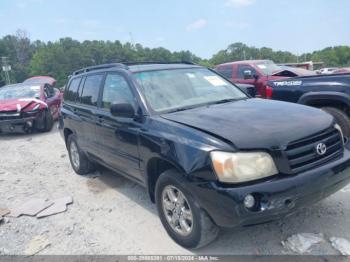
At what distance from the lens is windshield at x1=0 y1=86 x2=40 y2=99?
427 inches

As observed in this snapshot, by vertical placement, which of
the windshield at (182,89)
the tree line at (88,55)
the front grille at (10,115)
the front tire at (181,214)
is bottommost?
the front tire at (181,214)

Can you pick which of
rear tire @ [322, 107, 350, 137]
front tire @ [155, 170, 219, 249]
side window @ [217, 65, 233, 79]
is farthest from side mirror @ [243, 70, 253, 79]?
front tire @ [155, 170, 219, 249]

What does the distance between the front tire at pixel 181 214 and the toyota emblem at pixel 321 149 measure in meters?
A: 1.11

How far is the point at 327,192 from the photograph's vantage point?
3023 millimetres

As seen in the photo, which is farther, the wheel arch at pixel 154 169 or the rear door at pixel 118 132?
the rear door at pixel 118 132

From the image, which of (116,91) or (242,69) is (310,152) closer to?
(116,91)

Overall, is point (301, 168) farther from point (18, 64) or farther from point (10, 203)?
point (18, 64)

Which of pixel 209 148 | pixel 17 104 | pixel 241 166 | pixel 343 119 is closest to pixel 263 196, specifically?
pixel 241 166

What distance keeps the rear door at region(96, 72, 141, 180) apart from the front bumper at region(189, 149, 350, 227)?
1116mm

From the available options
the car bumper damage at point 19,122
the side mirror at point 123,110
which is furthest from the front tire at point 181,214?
the car bumper damage at point 19,122

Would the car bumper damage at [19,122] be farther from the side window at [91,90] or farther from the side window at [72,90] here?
the side window at [91,90]

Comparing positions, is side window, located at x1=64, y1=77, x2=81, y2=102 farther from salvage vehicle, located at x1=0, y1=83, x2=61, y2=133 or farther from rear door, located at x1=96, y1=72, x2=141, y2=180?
salvage vehicle, located at x1=0, y1=83, x2=61, y2=133

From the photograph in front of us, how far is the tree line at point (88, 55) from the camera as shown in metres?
72.9

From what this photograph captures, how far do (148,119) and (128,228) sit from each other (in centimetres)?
128
